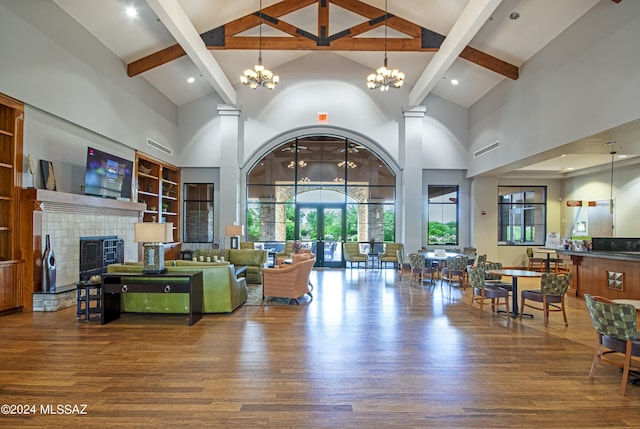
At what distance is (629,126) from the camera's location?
575 centimetres

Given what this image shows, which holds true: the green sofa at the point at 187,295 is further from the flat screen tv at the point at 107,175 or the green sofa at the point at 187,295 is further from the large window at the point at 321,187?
the large window at the point at 321,187

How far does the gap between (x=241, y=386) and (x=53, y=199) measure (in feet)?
17.2

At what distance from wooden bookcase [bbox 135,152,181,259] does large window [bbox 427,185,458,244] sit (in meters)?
8.54

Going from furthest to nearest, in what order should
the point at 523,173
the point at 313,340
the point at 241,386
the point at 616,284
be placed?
the point at 523,173 < the point at 616,284 < the point at 313,340 < the point at 241,386

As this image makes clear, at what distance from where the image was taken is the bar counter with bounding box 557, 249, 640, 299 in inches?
250

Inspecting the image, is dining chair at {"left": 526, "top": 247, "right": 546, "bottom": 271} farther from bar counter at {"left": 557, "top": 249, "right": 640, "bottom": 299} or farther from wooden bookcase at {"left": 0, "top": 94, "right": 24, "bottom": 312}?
wooden bookcase at {"left": 0, "top": 94, "right": 24, "bottom": 312}

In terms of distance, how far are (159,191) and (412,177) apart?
7.93 m

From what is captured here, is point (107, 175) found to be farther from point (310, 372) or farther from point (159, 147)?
point (310, 372)

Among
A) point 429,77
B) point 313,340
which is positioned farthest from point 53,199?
point 429,77

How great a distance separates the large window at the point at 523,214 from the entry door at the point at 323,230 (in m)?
5.63

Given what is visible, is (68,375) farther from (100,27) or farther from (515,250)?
(515,250)

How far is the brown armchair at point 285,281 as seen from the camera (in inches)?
260

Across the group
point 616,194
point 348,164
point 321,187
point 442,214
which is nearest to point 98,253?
point 321,187

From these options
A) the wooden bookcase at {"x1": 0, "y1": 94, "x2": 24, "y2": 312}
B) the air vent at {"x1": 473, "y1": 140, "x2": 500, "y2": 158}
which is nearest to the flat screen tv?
the wooden bookcase at {"x1": 0, "y1": 94, "x2": 24, "y2": 312}
